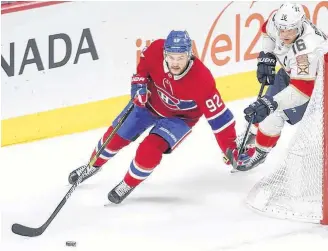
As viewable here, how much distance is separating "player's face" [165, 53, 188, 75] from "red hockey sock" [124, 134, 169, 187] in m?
0.34

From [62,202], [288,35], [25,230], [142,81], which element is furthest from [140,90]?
[25,230]

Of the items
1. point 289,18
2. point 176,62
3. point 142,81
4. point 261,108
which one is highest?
point 289,18

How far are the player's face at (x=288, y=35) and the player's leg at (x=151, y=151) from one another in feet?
2.04

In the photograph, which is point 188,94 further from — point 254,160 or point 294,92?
point 254,160

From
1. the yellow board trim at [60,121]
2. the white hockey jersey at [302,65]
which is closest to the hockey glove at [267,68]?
the white hockey jersey at [302,65]

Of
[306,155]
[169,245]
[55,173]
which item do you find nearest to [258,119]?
[306,155]

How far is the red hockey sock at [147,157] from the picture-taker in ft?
20.0

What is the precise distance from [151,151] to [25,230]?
71 centimetres

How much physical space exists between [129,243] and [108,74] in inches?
68.7

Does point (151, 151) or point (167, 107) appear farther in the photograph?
point (167, 107)

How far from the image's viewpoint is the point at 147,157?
609cm

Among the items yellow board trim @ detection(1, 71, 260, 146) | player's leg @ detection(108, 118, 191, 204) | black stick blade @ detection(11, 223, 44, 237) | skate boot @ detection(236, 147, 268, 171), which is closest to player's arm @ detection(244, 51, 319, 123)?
player's leg @ detection(108, 118, 191, 204)

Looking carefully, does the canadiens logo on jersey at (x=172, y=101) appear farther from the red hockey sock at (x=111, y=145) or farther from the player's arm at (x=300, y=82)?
the player's arm at (x=300, y=82)

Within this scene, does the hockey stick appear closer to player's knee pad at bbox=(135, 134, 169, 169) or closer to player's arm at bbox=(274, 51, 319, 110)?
player's knee pad at bbox=(135, 134, 169, 169)
